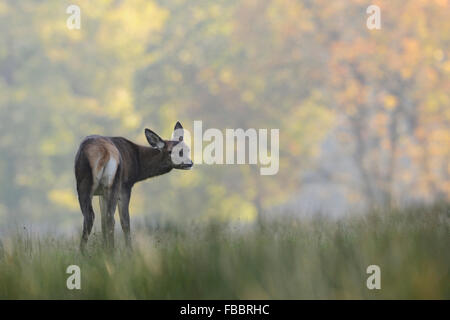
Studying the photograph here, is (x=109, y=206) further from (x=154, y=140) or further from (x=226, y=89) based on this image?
(x=226, y=89)

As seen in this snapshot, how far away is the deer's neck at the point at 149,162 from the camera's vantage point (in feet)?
29.3

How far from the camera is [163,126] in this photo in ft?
94.0

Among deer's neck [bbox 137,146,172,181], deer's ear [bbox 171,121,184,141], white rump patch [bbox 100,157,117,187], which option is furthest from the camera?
deer's neck [bbox 137,146,172,181]

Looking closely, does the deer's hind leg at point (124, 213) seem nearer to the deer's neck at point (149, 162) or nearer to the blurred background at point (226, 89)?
the deer's neck at point (149, 162)

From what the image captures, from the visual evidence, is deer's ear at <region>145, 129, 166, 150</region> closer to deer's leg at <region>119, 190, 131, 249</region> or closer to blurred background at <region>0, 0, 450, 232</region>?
deer's leg at <region>119, 190, 131, 249</region>

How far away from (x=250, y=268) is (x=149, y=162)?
3.78 m

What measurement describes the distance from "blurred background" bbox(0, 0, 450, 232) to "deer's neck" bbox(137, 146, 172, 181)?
1659cm

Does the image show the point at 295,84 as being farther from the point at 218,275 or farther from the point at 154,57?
the point at 218,275

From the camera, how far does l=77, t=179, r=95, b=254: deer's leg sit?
285 inches

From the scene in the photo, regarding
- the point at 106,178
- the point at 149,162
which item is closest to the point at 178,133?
the point at 149,162

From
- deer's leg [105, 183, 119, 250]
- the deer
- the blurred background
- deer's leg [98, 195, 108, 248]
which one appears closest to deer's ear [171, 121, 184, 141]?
the deer

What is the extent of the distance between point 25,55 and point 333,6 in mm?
13448
